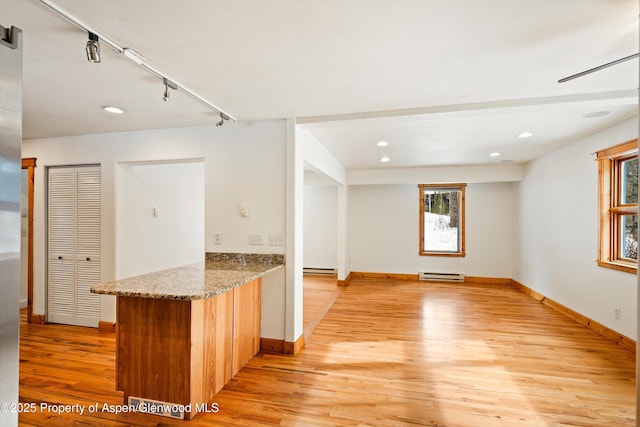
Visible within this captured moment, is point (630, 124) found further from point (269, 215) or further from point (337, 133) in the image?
point (269, 215)

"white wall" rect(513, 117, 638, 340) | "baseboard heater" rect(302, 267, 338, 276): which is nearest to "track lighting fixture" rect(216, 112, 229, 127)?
"white wall" rect(513, 117, 638, 340)

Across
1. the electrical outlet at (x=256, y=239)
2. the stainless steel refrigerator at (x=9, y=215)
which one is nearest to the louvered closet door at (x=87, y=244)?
the electrical outlet at (x=256, y=239)

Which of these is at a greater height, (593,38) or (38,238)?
(593,38)

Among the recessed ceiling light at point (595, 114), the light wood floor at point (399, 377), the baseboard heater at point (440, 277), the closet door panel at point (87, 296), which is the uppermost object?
the recessed ceiling light at point (595, 114)

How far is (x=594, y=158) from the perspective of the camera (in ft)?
12.5

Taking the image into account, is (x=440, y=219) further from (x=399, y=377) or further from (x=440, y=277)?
(x=399, y=377)

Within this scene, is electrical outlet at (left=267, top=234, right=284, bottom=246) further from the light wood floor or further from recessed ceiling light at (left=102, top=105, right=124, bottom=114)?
recessed ceiling light at (left=102, top=105, right=124, bottom=114)

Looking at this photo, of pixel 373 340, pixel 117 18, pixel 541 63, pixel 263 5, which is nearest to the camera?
pixel 263 5

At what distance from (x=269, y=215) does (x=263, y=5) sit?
2.01 metres

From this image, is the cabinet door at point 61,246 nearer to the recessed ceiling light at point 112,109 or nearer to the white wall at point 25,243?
the white wall at point 25,243

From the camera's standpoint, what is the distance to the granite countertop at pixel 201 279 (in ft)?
6.55

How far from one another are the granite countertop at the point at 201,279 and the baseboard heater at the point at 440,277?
4.68 metres

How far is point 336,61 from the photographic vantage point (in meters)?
2.00

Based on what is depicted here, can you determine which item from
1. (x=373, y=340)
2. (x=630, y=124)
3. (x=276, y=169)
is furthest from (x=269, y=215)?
(x=630, y=124)
